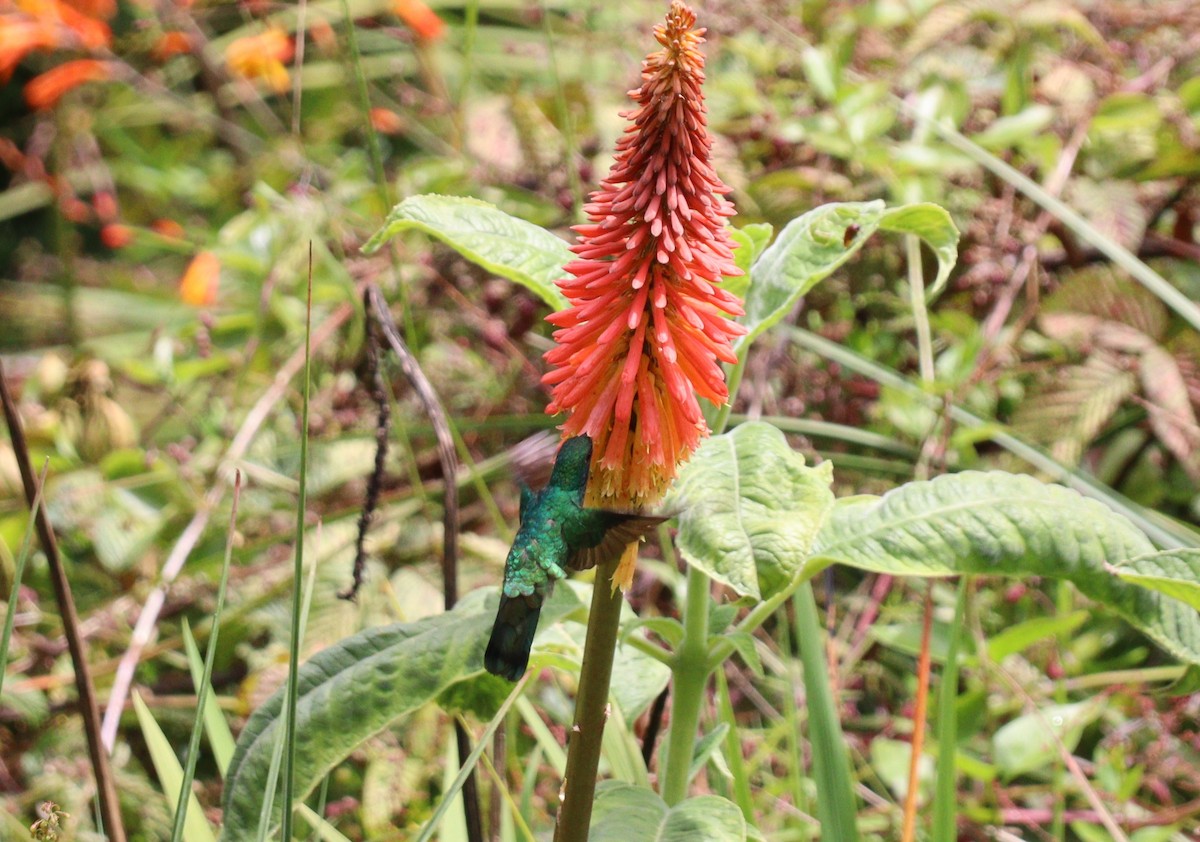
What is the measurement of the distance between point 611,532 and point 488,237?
0.44 metres

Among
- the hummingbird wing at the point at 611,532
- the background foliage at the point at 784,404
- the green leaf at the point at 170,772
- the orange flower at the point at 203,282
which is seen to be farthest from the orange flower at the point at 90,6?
the hummingbird wing at the point at 611,532

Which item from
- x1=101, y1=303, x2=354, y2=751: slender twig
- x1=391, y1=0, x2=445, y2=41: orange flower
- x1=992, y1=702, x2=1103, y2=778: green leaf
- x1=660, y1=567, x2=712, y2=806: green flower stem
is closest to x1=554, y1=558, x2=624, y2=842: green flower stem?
x1=660, y1=567, x2=712, y2=806: green flower stem

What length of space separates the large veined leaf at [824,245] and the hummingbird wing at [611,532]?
0.31 meters

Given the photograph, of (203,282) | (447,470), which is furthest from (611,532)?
(203,282)

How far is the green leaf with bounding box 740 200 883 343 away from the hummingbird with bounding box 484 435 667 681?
32 cm

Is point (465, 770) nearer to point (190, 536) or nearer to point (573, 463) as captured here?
point (573, 463)

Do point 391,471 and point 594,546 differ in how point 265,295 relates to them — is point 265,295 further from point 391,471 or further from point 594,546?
point 594,546

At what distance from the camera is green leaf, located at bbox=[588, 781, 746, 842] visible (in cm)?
92

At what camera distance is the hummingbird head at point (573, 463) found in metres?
0.90

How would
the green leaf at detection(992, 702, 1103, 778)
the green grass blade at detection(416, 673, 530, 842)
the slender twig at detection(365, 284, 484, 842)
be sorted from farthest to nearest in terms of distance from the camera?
1. the green leaf at detection(992, 702, 1103, 778)
2. the slender twig at detection(365, 284, 484, 842)
3. the green grass blade at detection(416, 673, 530, 842)

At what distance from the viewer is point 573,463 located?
0.90 meters

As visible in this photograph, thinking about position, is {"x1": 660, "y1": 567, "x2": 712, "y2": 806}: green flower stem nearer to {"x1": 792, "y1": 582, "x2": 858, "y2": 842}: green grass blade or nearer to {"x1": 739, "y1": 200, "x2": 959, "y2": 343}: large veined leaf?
{"x1": 792, "y1": 582, "x2": 858, "y2": 842}: green grass blade

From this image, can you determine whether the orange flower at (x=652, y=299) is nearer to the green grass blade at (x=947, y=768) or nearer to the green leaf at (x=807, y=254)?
→ the green leaf at (x=807, y=254)

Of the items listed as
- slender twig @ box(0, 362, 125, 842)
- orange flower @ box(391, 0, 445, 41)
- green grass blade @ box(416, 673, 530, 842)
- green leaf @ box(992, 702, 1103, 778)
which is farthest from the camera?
orange flower @ box(391, 0, 445, 41)
